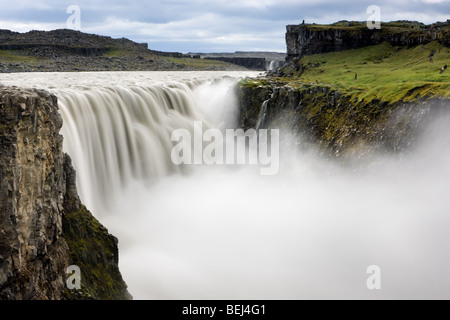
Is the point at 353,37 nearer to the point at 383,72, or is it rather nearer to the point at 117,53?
the point at 383,72

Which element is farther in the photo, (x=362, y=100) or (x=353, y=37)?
(x=353, y=37)

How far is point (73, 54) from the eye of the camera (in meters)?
144

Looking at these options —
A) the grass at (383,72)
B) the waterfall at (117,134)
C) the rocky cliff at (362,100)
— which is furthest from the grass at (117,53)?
the waterfall at (117,134)

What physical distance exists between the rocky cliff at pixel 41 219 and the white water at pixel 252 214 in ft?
13.4

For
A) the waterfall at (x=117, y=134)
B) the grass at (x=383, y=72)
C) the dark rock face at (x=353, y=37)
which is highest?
the dark rock face at (x=353, y=37)

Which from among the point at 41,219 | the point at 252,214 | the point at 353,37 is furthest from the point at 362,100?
the point at 353,37

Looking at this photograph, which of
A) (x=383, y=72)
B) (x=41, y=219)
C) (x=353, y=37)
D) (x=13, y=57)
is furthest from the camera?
(x=13, y=57)

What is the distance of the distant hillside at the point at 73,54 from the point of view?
11381cm

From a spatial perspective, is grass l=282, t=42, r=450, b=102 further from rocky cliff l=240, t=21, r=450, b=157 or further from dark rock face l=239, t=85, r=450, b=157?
dark rock face l=239, t=85, r=450, b=157

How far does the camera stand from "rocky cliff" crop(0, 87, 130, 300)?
14586 millimetres

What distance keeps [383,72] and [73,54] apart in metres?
123

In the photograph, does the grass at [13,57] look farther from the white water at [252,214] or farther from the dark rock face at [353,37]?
the white water at [252,214]

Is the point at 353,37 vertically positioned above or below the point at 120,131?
above

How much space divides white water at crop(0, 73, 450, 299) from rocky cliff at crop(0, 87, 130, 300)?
408 centimetres
